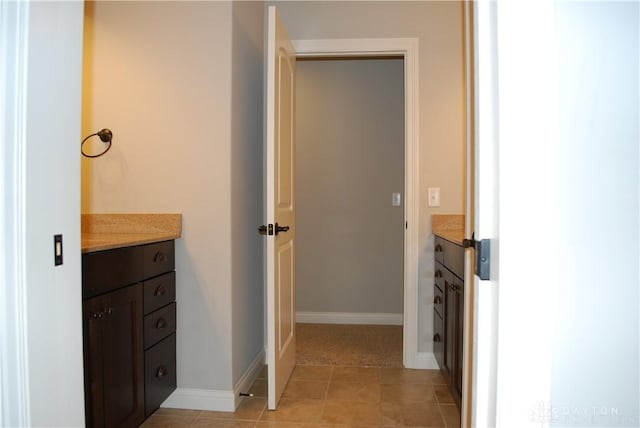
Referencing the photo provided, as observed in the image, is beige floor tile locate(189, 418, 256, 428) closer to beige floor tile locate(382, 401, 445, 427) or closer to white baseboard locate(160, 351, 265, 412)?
white baseboard locate(160, 351, 265, 412)

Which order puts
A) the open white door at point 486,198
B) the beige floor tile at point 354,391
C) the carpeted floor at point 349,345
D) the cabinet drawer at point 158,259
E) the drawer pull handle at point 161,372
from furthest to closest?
the carpeted floor at point 349,345 → the beige floor tile at point 354,391 → the drawer pull handle at point 161,372 → the cabinet drawer at point 158,259 → the open white door at point 486,198

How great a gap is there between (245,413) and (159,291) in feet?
2.49

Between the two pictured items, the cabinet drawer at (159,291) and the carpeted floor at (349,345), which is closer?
the cabinet drawer at (159,291)

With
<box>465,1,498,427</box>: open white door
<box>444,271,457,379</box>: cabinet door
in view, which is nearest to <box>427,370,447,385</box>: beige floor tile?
<box>444,271,457,379</box>: cabinet door

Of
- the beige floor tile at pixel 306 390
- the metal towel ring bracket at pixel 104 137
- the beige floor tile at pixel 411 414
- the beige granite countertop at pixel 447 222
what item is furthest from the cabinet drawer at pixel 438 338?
the metal towel ring bracket at pixel 104 137

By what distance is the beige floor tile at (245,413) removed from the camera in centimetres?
210

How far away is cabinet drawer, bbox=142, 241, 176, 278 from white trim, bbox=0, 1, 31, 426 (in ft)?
3.55

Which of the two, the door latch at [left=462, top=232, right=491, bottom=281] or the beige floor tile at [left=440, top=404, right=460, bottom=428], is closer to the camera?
the door latch at [left=462, top=232, right=491, bottom=281]

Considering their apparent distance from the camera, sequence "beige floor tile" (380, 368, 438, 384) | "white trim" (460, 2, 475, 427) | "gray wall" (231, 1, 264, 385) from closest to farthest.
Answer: "white trim" (460, 2, 475, 427) → "gray wall" (231, 1, 264, 385) → "beige floor tile" (380, 368, 438, 384)

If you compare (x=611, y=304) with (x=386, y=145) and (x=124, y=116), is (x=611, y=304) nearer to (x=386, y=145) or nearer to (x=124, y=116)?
(x=124, y=116)

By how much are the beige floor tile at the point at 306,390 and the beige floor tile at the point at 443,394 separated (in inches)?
24.3

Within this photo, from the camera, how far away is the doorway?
379 cm

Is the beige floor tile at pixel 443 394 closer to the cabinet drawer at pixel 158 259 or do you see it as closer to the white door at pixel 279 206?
the white door at pixel 279 206

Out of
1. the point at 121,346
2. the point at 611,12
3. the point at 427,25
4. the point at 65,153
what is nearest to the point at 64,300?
the point at 65,153
